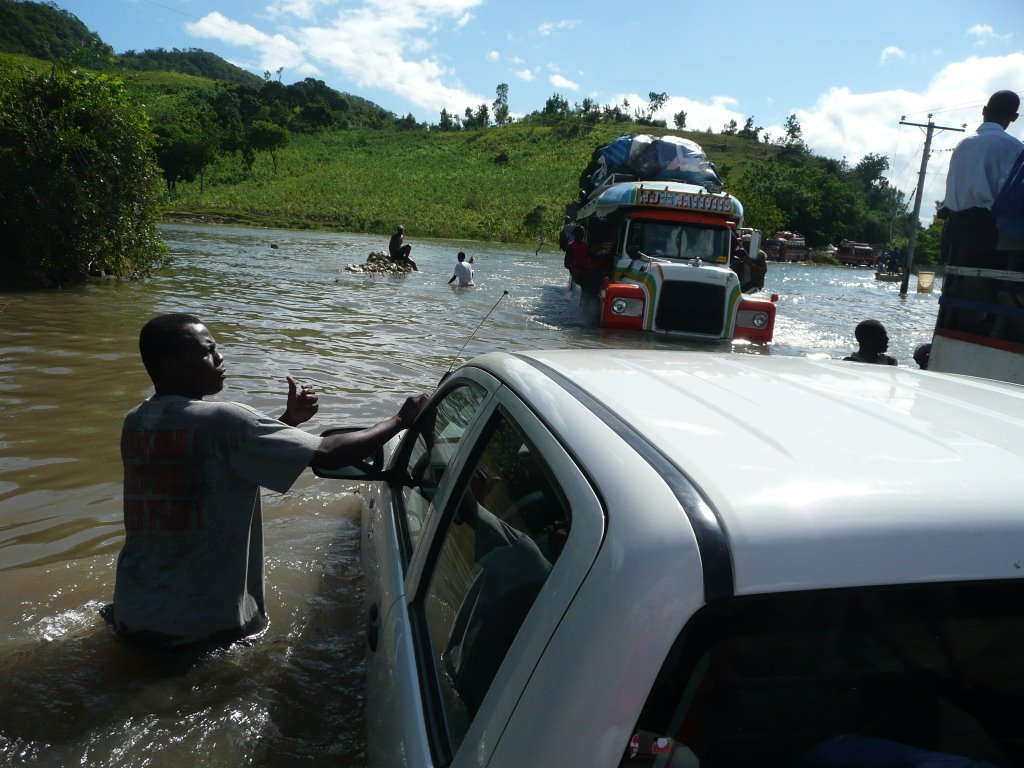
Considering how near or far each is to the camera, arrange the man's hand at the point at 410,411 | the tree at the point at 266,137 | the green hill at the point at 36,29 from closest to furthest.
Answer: the man's hand at the point at 410,411, the tree at the point at 266,137, the green hill at the point at 36,29

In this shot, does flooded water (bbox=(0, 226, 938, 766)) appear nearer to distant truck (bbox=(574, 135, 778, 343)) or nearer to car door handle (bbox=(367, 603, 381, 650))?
distant truck (bbox=(574, 135, 778, 343))

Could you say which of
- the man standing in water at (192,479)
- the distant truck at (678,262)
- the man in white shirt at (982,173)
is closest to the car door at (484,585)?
the man standing in water at (192,479)

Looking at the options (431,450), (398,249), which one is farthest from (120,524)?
(398,249)

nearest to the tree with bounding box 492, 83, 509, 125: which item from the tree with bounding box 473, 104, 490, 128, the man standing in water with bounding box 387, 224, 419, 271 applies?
the tree with bounding box 473, 104, 490, 128

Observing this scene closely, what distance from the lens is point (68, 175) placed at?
46.4ft

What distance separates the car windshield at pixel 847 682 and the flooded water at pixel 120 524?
5.98ft

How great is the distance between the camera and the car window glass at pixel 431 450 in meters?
2.48

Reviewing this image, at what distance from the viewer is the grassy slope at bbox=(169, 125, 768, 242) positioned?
2371 inches

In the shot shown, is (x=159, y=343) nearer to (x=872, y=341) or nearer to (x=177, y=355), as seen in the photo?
(x=177, y=355)

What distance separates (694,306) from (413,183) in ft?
213

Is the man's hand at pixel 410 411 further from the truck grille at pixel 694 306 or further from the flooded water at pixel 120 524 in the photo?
the truck grille at pixel 694 306

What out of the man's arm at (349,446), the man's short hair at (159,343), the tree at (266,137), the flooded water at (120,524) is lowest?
the flooded water at (120,524)

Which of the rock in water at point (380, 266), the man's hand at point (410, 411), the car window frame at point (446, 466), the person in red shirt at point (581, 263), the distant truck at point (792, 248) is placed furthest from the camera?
the distant truck at point (792, 248)

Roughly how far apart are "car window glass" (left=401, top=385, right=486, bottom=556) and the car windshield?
1120mm
